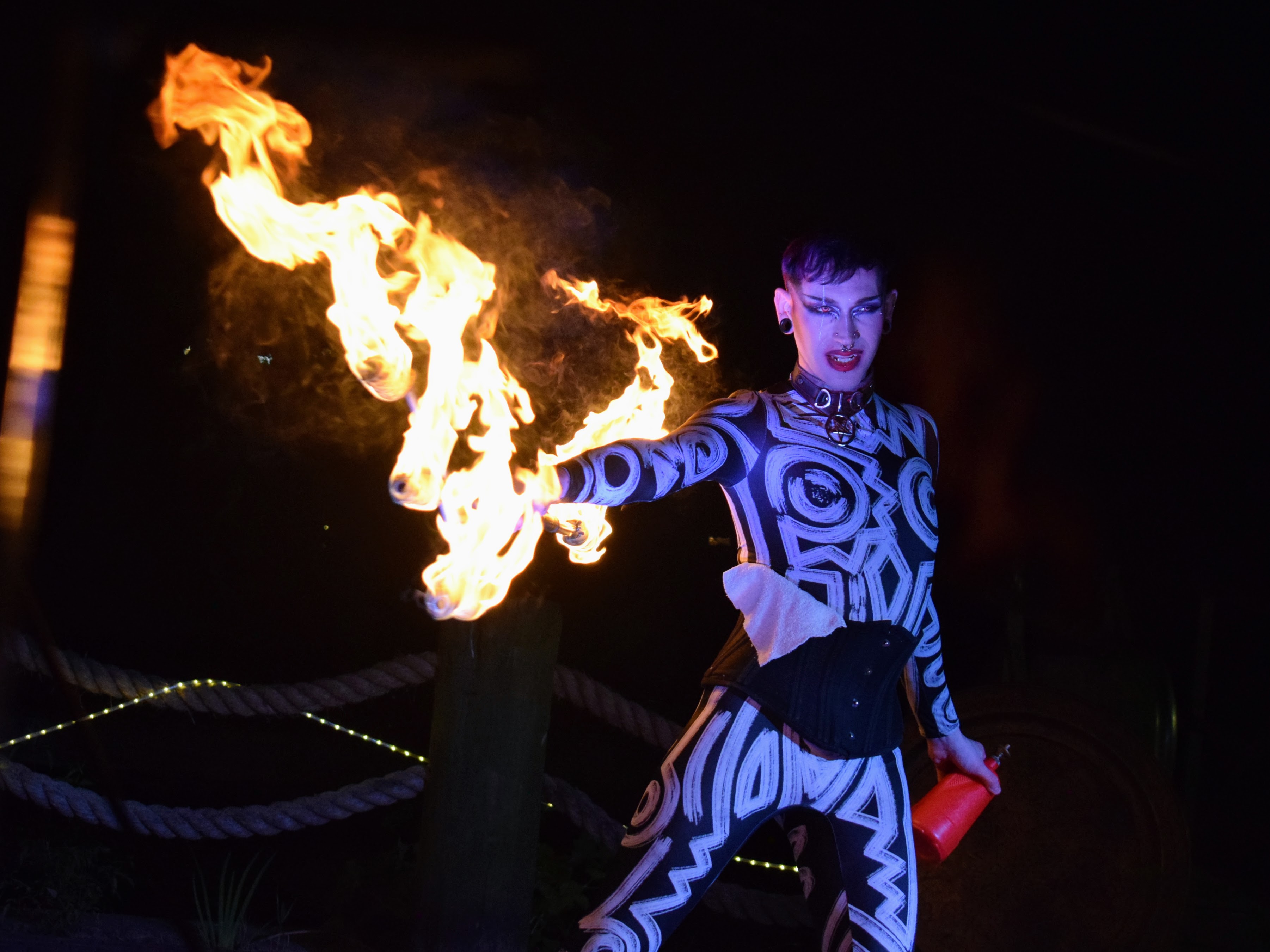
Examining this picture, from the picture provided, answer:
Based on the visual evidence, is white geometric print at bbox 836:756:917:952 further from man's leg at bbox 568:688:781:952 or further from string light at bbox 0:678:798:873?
string light at bbox 0:678:798:873

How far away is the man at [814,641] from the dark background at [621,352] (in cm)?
80

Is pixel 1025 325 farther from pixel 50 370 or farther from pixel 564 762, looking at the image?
pixel 50 370

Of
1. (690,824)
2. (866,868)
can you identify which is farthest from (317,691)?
(866,868)

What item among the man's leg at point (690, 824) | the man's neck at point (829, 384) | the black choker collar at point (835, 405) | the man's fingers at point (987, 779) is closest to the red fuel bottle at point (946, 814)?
the man's fingers at point (987, 779)

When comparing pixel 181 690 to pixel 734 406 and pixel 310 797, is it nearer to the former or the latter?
pixel 310 797

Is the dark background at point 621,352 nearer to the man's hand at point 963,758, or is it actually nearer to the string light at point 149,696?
the string light at point 149,696

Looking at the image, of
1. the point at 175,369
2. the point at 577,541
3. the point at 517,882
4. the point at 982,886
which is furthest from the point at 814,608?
the point at 175,369

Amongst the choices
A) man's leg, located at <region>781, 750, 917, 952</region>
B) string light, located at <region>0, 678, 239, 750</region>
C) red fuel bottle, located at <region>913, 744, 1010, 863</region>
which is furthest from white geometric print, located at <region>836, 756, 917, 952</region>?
string light, located at <region>0, 678, 239, 750</region>

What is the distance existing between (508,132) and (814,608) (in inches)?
88.6

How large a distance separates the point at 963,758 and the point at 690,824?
2.80 ft

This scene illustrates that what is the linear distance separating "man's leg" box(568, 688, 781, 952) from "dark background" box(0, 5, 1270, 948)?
3.91 ft

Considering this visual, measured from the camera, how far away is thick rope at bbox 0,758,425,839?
3.37 metres

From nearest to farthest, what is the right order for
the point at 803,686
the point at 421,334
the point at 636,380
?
the point at 803,686, the point at 421,334, the point at 636,380

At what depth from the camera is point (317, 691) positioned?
362 centimetres
